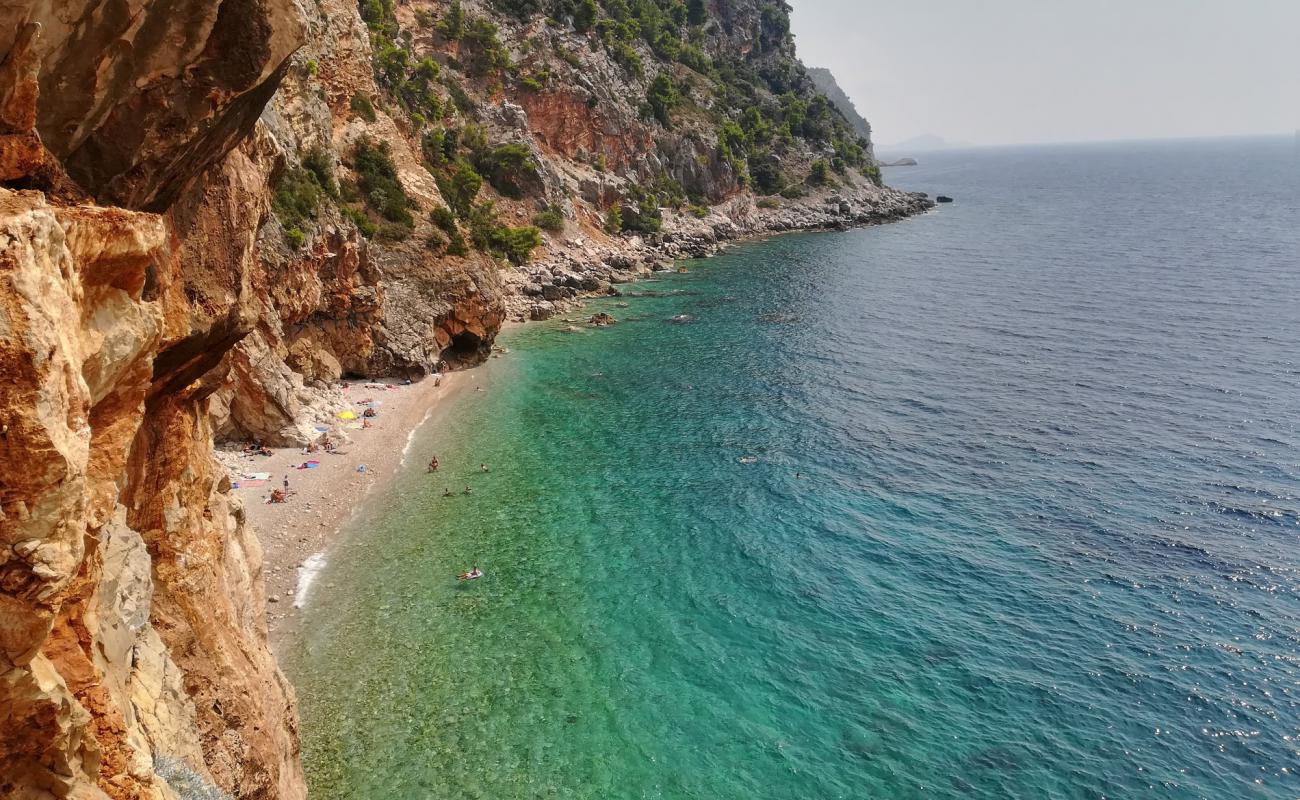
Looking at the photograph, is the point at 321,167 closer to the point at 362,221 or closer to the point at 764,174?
the point at 362,221

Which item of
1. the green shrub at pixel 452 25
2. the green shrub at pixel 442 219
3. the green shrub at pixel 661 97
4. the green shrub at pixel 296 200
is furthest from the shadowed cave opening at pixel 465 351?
the green shrub at pixel 661 97

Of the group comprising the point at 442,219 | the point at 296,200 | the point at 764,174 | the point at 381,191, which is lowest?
the point at 442,219

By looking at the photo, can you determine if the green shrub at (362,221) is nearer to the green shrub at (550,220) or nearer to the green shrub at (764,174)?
the green shrub at (550,220)

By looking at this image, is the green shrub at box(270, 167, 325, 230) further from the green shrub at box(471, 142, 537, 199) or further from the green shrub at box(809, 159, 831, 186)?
the green shrub at box(809, 159, 831, 186)

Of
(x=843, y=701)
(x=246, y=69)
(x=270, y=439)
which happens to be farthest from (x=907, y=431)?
(x=246, y=69)

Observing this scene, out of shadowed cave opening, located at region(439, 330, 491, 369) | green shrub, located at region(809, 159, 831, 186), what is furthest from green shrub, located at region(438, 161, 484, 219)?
green shrub, located at region(809, 159, 831, 186)

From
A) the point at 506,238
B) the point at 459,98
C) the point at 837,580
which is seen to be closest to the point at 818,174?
the point at 459,98
